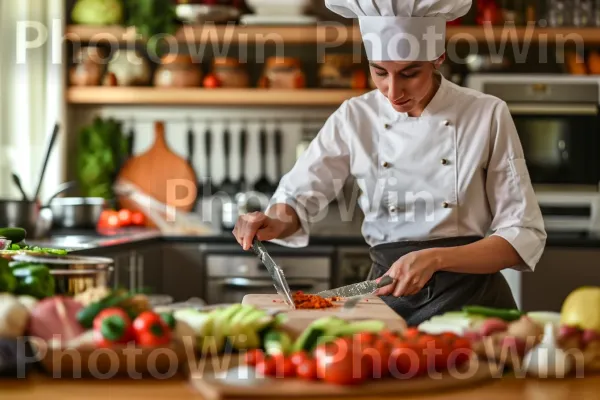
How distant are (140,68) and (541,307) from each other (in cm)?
242

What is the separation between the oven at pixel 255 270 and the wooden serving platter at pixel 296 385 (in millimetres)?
2996

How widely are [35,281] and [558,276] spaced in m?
3.10

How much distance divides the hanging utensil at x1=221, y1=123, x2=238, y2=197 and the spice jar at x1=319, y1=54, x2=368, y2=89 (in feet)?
2.07

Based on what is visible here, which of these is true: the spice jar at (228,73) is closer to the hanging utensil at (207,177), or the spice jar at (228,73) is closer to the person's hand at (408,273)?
the hanging utensil at (207,177)

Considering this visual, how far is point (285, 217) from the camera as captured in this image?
8.91ft

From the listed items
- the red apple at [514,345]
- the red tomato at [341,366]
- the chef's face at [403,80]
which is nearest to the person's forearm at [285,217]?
the chef's face at [403,80]

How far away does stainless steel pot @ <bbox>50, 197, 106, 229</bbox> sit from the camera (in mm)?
Answer: 4566

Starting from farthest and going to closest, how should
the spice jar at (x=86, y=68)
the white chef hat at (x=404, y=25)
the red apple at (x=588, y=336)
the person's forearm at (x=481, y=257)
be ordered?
the spice jar at (x=86, y=68) < the white chef hat at (x=404, y=25) < the person's forearm at (x=481, y=257) < the red apple at (x=588, y=336)

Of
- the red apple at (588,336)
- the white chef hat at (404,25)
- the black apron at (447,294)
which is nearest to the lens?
the red apple at (588,336)

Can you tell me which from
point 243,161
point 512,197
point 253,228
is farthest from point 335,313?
point 243,161

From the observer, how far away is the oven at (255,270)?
14.9 ft

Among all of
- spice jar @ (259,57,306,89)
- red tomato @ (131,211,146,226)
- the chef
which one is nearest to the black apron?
the chef

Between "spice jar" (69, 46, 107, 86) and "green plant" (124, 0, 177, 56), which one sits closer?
"green plant" (124, 0, 177, 56)

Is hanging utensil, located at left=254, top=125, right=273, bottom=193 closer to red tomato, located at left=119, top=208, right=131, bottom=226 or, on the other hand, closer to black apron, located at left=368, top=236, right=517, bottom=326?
red tomato, located at left=119, top=208, right=131, bottom=226
